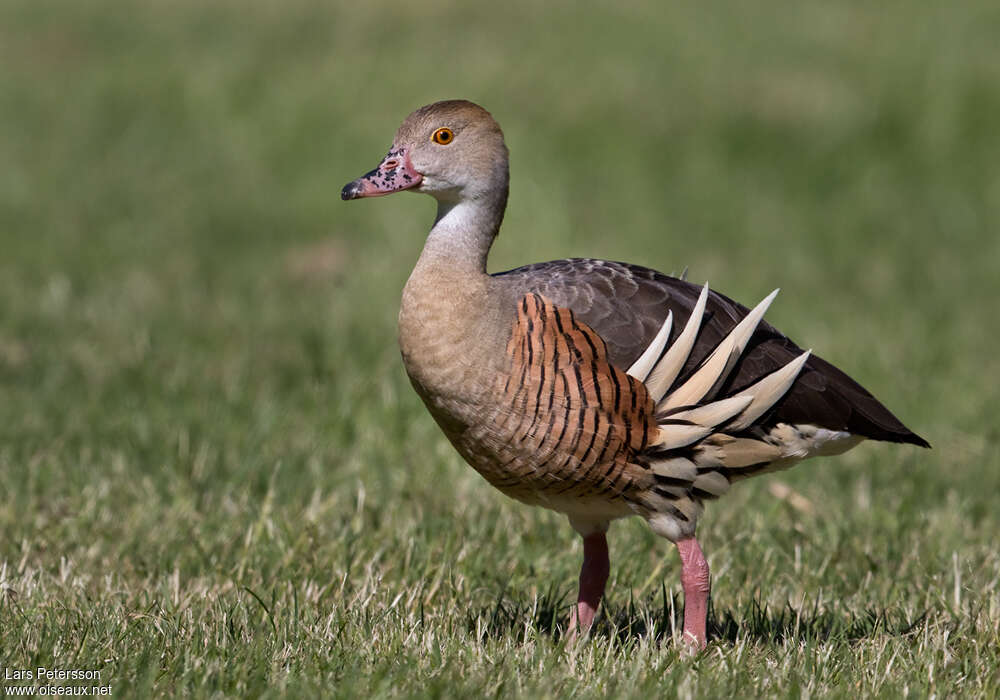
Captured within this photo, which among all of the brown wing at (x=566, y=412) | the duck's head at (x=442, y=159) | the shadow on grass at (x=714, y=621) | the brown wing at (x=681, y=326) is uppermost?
the duck's head at (x=442, y=159)

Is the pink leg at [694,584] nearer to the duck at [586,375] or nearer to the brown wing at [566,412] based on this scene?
the duck at [586,375]

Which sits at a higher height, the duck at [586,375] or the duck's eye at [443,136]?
the duck's eye at [443,136]

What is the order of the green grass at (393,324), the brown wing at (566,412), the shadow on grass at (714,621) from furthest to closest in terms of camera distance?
the shadow on grass at (714,621) < the green grass at (393,324) < the brown wing at (566,412)

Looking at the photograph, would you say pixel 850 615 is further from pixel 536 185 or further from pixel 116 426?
pixel 536 185

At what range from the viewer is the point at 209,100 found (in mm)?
15211

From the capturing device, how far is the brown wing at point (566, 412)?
4.55 m

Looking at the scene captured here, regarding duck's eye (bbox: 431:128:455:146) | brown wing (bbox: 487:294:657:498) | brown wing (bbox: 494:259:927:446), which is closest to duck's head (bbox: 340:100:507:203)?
duck's eye (bbox: 431:128:455:146)

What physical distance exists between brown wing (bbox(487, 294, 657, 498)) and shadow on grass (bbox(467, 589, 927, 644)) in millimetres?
604

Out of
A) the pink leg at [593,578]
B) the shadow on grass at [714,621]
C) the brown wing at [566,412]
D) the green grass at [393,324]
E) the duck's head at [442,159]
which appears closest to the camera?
the brown wing at [566,412]

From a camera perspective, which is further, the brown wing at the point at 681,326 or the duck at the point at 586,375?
the brown wing at the point at 681,326

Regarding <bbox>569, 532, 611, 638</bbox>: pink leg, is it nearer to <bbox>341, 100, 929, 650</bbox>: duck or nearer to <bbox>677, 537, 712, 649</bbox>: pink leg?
<bbox>341, 100, 929, 650</bbox>: duck

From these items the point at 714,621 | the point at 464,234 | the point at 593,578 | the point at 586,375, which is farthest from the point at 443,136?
the point at 714,621

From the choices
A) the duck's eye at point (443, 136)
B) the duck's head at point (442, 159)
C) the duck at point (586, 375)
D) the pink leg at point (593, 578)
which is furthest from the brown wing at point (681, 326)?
the pink leg at point (593, 578)

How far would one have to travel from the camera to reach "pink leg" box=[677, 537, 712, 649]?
4.84 m
